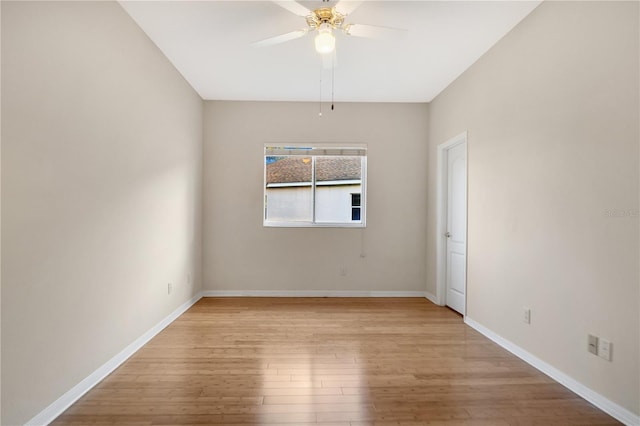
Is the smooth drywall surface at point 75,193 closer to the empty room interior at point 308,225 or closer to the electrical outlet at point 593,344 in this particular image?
the empty room interior at point 308,225

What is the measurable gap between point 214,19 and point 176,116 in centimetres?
131

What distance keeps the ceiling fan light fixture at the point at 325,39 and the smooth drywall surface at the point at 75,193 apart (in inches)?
58.2

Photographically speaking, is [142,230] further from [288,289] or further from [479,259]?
[479,259]

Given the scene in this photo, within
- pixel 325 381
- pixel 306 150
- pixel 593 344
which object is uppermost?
pixel 306 150

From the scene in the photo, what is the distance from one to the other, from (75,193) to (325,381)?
1.99 meters

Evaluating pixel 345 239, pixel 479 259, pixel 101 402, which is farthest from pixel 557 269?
pixel 101 402

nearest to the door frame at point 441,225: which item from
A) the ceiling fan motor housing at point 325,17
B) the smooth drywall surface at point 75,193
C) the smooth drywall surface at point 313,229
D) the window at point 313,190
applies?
the smooth drywall surface at point 313,229

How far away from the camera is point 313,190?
15.5 ft

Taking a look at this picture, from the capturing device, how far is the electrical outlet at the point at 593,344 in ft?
6.63

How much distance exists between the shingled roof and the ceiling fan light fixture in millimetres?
2379

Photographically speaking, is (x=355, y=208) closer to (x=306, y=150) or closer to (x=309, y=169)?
(x=309, y=169)

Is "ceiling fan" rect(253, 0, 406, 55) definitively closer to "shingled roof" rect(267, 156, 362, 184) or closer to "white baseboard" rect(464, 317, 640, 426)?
"shingled roof" rect(267, 156, 362, 184)

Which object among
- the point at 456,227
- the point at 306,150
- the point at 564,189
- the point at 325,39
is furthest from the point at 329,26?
the point at 456,227

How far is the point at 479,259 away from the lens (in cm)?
332
